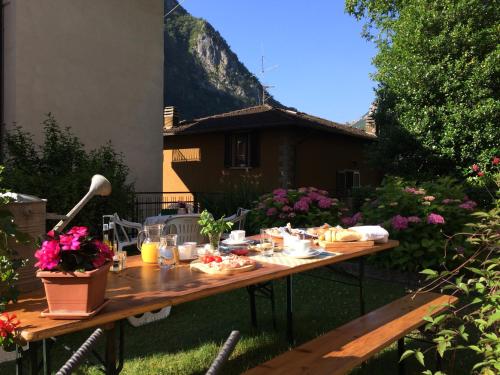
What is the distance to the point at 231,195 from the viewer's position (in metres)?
9.79

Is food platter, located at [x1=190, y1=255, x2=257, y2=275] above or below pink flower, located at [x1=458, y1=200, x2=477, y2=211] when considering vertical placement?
below

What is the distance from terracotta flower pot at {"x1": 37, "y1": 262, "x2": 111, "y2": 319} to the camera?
4.65ft

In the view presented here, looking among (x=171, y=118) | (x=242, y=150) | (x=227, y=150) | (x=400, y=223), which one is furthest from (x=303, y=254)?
(x=171, y=118)

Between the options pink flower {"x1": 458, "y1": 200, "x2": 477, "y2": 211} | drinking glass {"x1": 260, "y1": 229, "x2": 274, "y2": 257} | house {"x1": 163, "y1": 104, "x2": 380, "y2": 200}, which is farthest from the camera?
house {"x1": 163, "y1": 104, "x2": 380, "y2": 200}

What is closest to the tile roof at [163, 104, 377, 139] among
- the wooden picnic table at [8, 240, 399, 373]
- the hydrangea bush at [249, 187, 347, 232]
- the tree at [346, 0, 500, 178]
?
the tree at [346, 0, 500, 178]

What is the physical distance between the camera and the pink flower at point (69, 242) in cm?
141

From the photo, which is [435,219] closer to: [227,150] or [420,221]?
[420,221]

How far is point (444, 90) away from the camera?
32.7 feet

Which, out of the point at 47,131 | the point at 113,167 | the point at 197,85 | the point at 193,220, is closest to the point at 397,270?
the point at 193,220

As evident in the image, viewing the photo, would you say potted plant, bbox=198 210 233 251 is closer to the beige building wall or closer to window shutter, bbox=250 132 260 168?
the beige building wall

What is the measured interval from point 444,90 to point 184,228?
787cm

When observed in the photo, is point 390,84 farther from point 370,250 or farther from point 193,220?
point 370,250

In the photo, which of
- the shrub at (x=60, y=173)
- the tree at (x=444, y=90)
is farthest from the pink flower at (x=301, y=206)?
the tree at (x=444, y=90)

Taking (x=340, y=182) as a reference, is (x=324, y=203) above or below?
below
